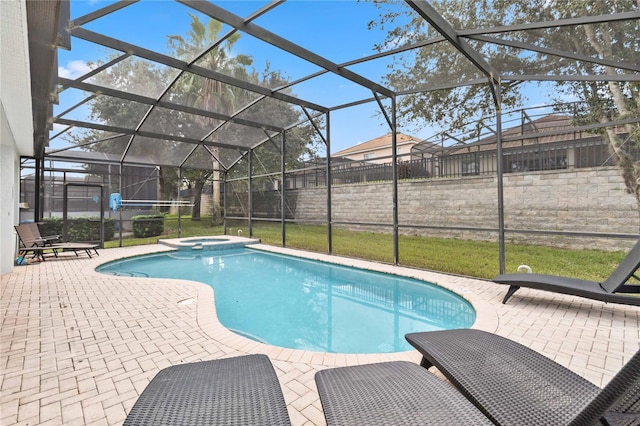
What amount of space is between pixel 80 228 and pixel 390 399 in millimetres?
12664

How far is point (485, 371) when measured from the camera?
1.66m

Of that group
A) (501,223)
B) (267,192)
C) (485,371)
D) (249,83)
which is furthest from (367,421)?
(267,192)

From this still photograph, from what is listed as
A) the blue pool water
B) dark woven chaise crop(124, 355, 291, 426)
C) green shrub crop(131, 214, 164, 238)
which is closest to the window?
the blue pool water

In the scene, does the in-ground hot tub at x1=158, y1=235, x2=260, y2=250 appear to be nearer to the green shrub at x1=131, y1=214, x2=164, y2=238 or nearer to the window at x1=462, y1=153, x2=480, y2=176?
the green shrub at x1=131, y1=214, x2=164, y2=238

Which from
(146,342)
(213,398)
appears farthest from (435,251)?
(213,398)

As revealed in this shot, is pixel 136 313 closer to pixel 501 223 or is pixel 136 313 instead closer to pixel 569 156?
pixel 501 223

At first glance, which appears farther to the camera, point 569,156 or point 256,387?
point 569,156

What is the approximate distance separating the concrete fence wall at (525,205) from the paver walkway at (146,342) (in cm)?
202

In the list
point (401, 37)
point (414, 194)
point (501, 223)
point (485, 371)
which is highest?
point (401, 37)

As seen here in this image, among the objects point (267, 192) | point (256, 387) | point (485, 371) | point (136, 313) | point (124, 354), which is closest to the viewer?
point (256, 387)

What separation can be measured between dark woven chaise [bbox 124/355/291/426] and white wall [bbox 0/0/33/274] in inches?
122

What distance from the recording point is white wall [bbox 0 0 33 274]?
8.58 feet

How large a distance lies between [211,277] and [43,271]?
354cm

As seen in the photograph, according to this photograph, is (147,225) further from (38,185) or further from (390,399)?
(390,399)
